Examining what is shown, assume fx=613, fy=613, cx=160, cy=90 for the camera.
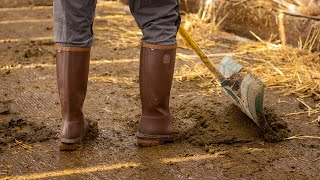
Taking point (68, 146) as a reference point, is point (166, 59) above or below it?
above

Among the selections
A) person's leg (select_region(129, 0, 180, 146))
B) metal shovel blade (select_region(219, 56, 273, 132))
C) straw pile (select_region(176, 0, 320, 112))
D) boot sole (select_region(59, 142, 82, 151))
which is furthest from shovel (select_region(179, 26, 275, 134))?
boot sole (select_region(59, 142, 82, 151))

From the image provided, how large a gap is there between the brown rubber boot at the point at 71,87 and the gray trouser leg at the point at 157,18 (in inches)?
10.2

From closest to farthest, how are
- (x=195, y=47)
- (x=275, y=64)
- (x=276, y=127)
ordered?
(x=276, y=127) → (x=195, y=47) → (x=275, y=64)

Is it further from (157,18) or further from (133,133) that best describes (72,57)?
(133,133)

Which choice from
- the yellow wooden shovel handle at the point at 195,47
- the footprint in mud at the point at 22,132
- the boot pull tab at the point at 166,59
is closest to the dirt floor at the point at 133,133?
the footprint in mud at the point at 22,132

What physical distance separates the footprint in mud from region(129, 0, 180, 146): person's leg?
0.44 m

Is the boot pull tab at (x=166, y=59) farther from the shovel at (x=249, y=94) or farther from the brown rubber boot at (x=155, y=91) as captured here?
the shovel at (x=249, y=94)

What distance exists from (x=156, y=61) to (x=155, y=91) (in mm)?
127

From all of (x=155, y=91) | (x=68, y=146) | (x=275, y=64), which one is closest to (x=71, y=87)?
(x=68, y=146)

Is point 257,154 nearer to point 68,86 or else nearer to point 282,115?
point 282,115

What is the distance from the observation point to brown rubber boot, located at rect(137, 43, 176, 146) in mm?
2549

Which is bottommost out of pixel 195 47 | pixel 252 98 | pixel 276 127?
pixel 276 127

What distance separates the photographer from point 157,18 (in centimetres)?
249

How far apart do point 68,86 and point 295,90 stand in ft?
4.83
